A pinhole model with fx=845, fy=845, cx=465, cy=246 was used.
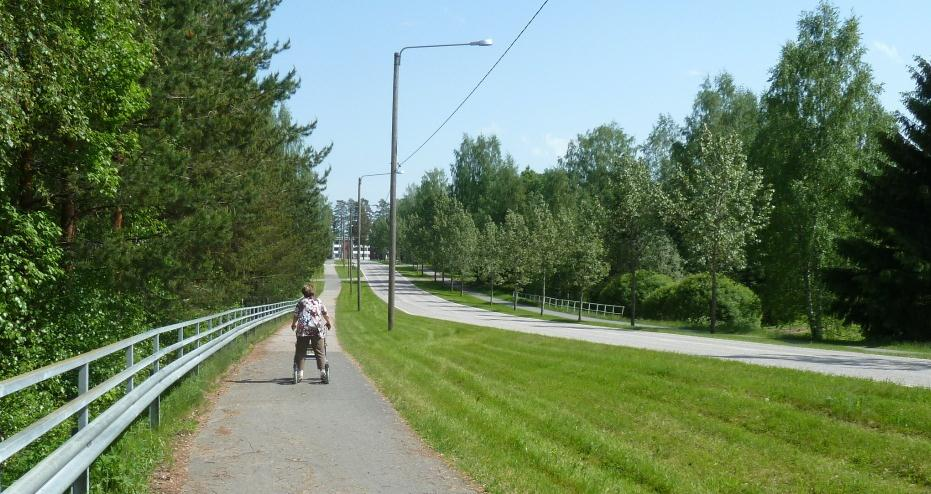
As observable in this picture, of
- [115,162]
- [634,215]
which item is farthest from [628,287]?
[115,162]

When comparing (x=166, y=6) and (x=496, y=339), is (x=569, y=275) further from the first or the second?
(x=166, y=6)

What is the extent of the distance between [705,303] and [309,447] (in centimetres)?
4365

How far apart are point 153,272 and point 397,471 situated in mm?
14000

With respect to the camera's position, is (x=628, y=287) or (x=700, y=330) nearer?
(x=700, y=330)

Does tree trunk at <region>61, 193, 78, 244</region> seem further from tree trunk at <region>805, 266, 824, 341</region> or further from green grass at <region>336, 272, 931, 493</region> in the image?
tree trunk at <region>805, 266, 824, 341</region>

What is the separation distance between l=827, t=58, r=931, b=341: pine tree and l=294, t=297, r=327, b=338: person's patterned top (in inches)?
1015

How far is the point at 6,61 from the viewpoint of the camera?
11281 millimetres

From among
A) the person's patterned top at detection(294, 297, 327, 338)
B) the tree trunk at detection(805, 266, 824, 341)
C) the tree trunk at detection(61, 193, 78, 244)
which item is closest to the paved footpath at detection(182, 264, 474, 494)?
the person's patterned top at detection(294, 297, 327, 338)

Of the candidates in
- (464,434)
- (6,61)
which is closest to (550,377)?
(464,434)

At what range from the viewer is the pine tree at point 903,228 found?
32.8 metres

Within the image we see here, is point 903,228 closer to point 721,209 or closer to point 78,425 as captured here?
point 721,209

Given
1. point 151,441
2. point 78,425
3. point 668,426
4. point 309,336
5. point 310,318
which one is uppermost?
point 310,318

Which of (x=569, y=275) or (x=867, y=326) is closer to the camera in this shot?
(x=867, y=326)

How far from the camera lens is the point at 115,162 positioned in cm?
2009
